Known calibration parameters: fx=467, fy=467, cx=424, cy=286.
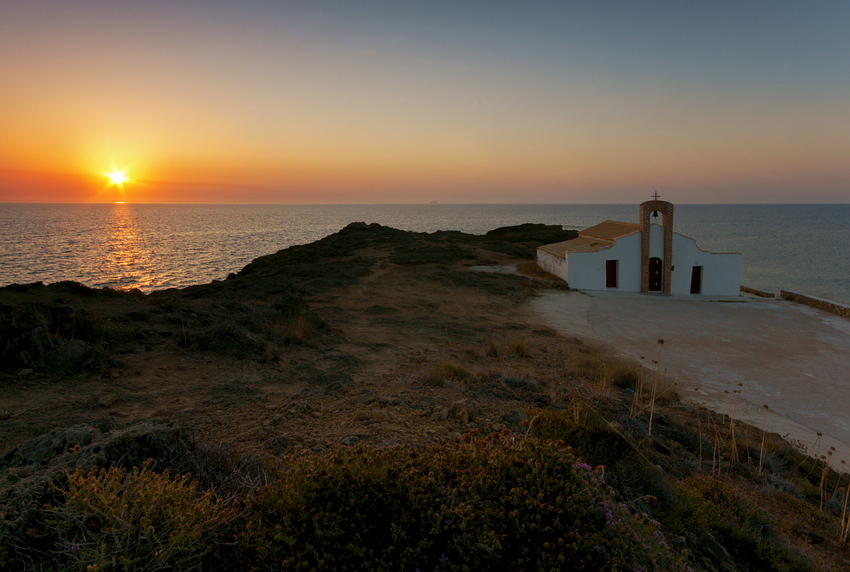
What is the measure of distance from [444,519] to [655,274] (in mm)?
26458

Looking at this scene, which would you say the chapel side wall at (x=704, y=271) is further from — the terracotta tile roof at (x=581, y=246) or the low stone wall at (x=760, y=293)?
the terracotta tile roof at (x=581, y=246)

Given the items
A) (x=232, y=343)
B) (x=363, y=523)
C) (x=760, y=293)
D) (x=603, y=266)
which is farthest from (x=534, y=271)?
(x=363, y=523)

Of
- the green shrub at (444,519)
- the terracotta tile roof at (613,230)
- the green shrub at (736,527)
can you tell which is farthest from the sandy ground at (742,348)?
the green shrub at (444,519)

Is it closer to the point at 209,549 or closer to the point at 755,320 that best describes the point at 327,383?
the point at 209,549

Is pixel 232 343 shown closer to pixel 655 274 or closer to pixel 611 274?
pixel 611 274

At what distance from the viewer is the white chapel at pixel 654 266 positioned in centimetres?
2558

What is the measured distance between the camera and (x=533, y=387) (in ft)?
27.8

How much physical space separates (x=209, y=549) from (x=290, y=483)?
0.52m

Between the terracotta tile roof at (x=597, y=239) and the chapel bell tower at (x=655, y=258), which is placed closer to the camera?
the chapel bell tower at (x=655, y=258)

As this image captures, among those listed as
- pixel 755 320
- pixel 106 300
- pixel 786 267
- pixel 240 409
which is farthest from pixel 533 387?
pixel 786 267

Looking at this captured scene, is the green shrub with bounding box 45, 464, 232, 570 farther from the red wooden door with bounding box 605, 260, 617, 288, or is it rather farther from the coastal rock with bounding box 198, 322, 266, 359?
the red wooden door with bounding box 605, 260, 617, 288

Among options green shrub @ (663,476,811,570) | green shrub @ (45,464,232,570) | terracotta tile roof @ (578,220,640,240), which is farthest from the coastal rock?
terracotta tile roof @ (578,220,640,240)

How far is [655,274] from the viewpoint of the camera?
25922 millimetres

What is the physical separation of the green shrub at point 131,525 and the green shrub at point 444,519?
299 millimetres
